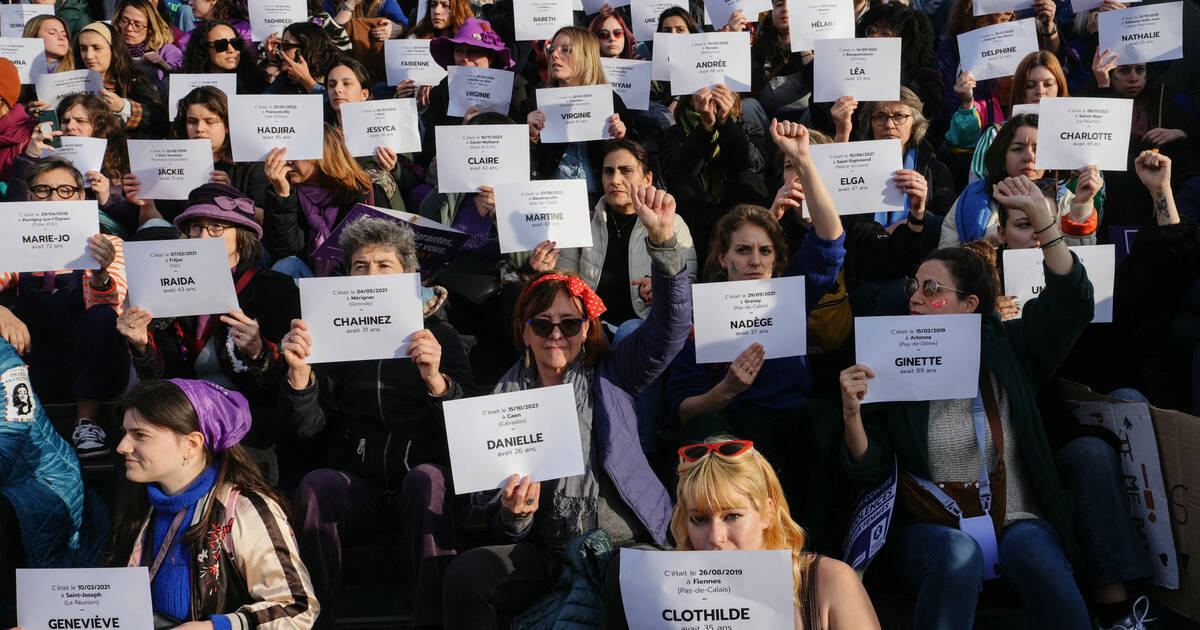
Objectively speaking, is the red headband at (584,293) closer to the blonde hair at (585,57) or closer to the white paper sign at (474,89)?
the blonde hair at (585,57)

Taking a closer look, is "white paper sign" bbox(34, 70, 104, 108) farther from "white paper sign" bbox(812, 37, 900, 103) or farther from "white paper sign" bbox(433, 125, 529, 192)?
"white paper sign" bbox(812, 37, 900, 103)

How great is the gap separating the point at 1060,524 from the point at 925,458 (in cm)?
54

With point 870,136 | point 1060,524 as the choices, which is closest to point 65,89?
point 870,136

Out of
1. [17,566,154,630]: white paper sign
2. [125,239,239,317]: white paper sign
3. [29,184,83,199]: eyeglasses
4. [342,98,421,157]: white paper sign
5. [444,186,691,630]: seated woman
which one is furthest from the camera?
[342,98,421,157]: white paper sign

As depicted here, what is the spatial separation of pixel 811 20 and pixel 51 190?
4.79 meters

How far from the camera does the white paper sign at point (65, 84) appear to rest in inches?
291

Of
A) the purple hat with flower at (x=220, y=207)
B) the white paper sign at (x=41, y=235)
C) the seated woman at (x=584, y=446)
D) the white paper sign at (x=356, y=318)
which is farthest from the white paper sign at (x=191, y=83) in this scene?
the seated woman at (x=584, y=446)

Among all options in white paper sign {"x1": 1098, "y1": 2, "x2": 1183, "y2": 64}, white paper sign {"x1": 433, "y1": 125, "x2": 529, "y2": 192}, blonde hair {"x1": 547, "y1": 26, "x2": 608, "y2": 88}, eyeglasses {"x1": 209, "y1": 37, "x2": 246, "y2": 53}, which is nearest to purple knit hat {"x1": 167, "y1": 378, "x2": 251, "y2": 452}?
white paper sign {"x1": 433, "y1": 125, "x2": 529, "y2": 192}

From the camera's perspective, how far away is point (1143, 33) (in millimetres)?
6656

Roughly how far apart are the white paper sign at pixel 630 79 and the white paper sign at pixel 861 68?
3.72 ft

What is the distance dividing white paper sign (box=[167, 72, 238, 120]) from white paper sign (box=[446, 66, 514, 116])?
1.57 meters

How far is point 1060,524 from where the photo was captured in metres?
3.97

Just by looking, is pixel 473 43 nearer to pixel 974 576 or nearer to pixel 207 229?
pixel 207 229

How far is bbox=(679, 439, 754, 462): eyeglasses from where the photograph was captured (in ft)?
10.7
